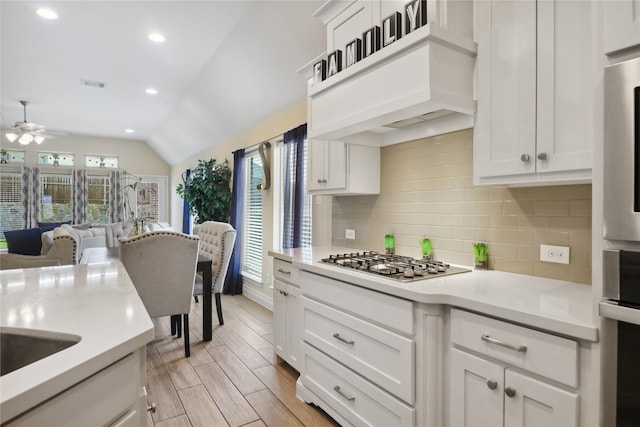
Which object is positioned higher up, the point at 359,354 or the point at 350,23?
the point at 350,23

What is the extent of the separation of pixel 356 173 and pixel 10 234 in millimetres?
4770

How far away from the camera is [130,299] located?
124cm

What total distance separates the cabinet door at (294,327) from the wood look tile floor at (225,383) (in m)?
0.20

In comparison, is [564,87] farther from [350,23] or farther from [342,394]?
[342,394]

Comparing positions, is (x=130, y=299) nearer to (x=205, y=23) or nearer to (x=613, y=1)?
(x=613, y=1)

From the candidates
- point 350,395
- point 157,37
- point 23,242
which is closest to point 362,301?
point 350,395

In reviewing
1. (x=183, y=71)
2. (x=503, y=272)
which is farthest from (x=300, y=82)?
(x=503, y=272)

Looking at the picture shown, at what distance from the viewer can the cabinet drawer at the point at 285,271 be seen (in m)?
2.65

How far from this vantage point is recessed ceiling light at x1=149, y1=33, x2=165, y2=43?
3.80 metres

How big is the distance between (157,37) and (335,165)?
2645 mm

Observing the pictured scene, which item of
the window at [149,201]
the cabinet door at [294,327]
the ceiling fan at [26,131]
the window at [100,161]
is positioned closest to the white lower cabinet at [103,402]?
the cabinet door at [294,327]

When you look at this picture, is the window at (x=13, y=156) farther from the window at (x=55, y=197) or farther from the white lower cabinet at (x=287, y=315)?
the white lower cabinet at (x=287, y=315)

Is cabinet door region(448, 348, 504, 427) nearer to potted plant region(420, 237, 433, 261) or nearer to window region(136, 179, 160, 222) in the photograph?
potted plant region(420, 237, 433, 261)

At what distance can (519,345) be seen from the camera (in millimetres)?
1298
